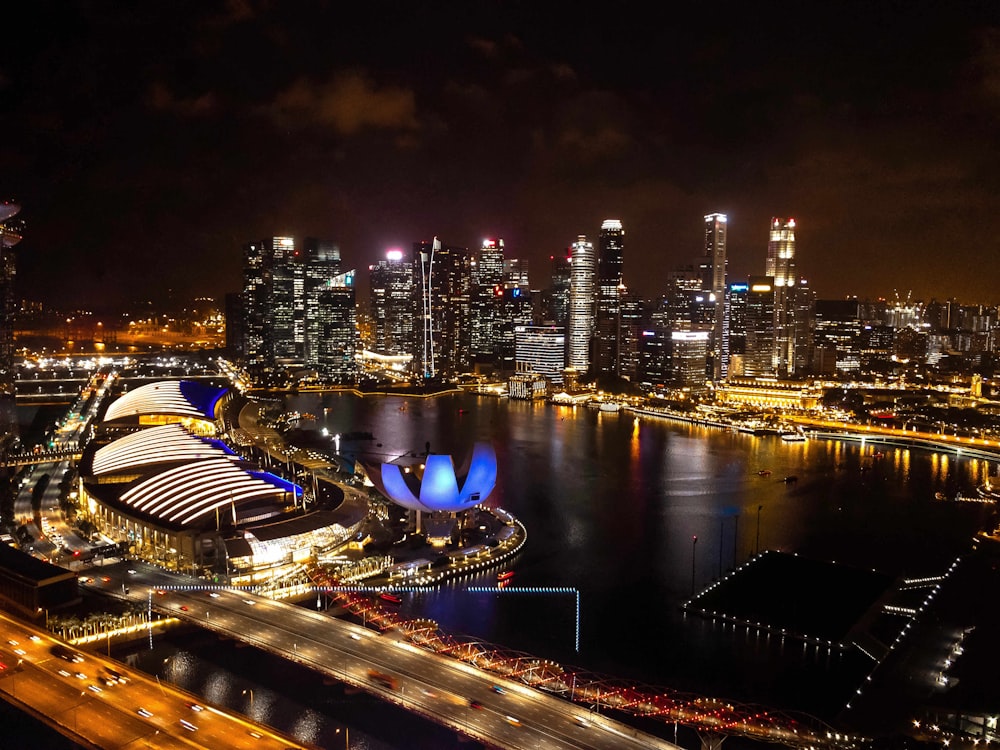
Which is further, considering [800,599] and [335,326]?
[335,326]

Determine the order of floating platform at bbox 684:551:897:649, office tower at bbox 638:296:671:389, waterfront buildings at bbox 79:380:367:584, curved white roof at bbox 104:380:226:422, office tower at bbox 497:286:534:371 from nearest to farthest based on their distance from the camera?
floating platform at bbox 684:551:897:649
waterfront buildings at bbox 79:380:367:584
curved white roof at bbox 104:380:226:422
office tower at bbox 638:296:671:389
office tower at bbox 497:286:534:371

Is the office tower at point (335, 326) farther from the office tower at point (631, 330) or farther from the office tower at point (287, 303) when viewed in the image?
the office tower at point (631, 330)

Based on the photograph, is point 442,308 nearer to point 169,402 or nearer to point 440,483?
point 169,402

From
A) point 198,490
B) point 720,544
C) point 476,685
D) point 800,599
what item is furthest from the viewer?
point 720,544

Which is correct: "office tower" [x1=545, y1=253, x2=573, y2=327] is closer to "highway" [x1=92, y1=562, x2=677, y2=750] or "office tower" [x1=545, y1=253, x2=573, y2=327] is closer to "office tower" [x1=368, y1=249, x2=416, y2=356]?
"office tower" [x1=368, y1=249, x2=416, y2=356]

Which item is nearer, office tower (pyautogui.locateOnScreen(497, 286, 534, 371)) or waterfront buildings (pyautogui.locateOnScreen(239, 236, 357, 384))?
waterfront buildings (pyautogui.locateOnScreen(239, 236, 357, 384))


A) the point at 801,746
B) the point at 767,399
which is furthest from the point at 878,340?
the point at 801,746

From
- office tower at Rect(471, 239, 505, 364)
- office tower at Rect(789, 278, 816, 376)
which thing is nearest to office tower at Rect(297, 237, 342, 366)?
office tower at Rect(471, 239, 505, 364)

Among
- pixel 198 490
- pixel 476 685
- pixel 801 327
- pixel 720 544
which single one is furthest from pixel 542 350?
pixel 476 685
